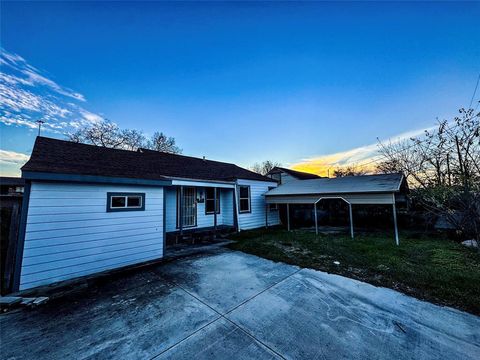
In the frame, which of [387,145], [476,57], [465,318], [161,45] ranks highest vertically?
[161,45]

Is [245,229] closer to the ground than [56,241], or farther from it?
closer to the ground

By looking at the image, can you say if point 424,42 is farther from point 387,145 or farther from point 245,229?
point 245,229

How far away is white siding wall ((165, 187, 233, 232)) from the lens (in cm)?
854

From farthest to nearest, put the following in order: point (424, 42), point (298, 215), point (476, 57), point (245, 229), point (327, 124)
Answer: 1. point (298, 215)
2. point (327, 124)
3. point (245, 229)
4. point (424, 42)
5. point (476, 57)

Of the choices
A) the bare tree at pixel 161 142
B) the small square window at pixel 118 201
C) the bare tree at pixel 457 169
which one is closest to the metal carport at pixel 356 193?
the bare tree at pixel 457 169

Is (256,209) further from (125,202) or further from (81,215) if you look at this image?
(81,215)

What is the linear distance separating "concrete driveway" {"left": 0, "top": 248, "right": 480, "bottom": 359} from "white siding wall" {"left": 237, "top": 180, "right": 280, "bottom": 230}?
20.9 feet

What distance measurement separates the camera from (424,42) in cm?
751

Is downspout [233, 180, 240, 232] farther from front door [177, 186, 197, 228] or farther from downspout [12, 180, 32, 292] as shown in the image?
downspout [12, 180, 32, 292]

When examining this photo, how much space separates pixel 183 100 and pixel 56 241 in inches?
363

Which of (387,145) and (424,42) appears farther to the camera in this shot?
(387,145)

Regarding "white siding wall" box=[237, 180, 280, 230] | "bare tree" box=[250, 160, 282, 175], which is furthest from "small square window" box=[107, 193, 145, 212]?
"bare tree" box=[250, 160, 282, 175]

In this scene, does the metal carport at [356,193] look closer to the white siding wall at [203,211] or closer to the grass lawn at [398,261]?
the grass lawn at [398,261]

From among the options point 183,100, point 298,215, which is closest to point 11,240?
point 183,100
